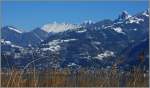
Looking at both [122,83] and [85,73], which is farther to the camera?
[85,73]

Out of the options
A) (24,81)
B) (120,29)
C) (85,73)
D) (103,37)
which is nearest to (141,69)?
(85,73)

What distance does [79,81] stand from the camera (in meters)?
5.49

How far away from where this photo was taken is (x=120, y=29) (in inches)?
5468

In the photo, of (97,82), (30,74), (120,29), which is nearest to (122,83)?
(97,82)

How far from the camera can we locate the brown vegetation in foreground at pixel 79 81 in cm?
465

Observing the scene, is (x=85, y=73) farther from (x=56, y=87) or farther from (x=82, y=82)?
(x=56, y=87)

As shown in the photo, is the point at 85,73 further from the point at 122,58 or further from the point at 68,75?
the point at 122,58

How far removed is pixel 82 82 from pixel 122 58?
3.75ft

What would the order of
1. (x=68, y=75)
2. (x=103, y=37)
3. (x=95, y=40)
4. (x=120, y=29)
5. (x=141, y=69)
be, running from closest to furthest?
(x=141, y=69) < (x=68, y=75) < (x=95, y=40) < (x=103, y=37) < (x=120, y=29)

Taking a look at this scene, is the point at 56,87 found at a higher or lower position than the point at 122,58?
lower

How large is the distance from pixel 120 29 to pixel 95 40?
20479mm

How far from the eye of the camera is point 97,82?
193 inches

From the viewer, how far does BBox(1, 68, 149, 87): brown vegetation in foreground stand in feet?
15.3

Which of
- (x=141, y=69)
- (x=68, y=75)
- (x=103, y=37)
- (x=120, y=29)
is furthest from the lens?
(x=120, y=29)
